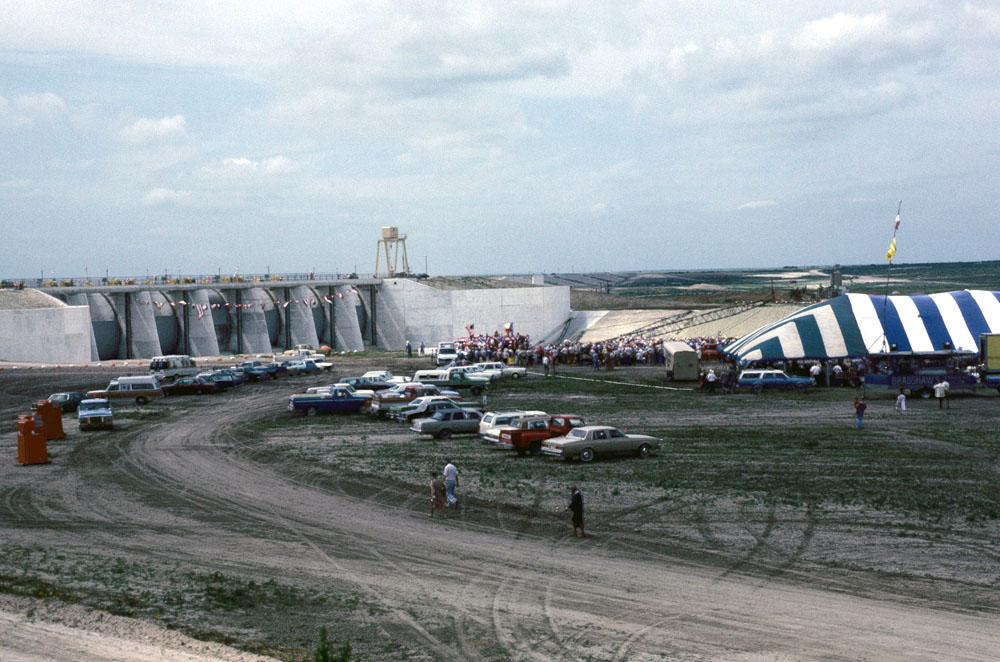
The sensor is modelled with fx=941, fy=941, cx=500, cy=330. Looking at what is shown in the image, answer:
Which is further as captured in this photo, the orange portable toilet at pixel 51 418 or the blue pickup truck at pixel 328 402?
the blue pickup truck at pixel 328 402

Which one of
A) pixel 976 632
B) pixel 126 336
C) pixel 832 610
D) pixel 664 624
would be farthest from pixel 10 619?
pixel 126 336

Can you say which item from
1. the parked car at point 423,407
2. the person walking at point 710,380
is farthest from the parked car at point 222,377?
the person walking at point 710,380

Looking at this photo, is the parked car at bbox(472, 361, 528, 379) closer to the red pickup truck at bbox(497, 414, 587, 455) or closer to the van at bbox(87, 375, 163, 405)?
the van at bbox(87, 375, 163, 405)

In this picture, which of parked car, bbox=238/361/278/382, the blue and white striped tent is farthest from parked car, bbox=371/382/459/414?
the blue and white striped tent

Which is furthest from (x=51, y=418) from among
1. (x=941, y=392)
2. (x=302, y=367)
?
(x=941, y=392)

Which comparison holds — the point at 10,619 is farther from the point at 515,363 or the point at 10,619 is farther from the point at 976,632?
the point at 515,363

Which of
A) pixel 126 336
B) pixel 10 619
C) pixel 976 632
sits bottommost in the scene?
pixel 976 632

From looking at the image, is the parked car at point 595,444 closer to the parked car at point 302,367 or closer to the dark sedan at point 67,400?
the dark sedan at point 67,400
